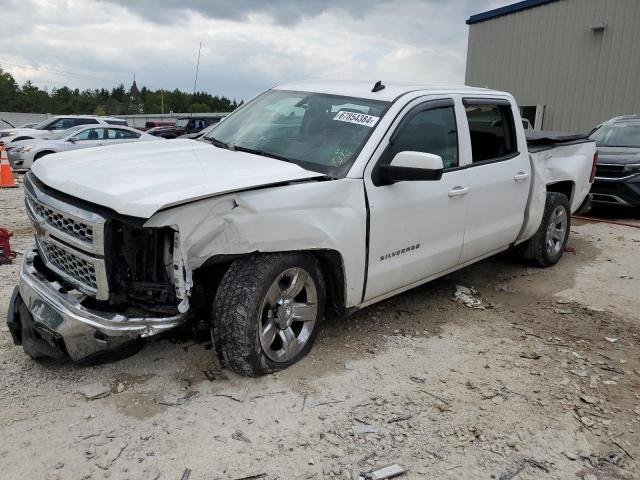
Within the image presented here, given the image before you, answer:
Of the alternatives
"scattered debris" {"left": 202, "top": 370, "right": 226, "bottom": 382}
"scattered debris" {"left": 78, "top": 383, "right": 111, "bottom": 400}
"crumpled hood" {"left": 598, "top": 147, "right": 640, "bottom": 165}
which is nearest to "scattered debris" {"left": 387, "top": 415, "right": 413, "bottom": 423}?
"scattered debris" {"left": 202, "top": 370, "right": 226, "bottom": 382}

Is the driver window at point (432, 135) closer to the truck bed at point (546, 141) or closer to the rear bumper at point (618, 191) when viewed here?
the truck bed at point (546, 141)

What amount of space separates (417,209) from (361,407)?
145cm

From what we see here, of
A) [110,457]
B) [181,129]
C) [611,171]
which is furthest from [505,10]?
[110,457]

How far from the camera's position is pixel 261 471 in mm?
2584

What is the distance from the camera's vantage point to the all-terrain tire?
5812mm

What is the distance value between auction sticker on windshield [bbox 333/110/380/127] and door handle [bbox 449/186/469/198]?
2.76 ft

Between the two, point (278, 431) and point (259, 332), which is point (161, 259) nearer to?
point (259, 332)

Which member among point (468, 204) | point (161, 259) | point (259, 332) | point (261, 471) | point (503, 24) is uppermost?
point (503, 24)

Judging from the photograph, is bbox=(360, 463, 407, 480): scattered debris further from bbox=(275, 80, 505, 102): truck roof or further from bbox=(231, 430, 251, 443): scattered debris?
bbox=(275, 80, 505, 102): truck roof

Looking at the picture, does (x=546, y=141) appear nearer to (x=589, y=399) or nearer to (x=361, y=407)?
(x=589, y=399)

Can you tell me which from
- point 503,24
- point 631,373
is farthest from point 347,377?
point 503,24

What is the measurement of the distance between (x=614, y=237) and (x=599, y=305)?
3236mm

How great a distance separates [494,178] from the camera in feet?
15.3

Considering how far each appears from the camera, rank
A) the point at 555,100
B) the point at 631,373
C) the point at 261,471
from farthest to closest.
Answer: the point at 555,100 < the point at 631,373 < the point at 261,471
